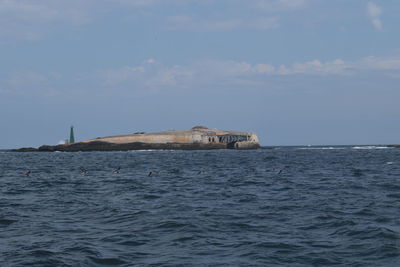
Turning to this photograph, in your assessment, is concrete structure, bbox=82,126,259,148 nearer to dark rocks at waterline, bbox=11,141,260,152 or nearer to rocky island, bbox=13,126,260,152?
rocky island, bbox=13,126,260,152

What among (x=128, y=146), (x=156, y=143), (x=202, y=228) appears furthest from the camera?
(x=156, y=143)

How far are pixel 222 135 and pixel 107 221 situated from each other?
511ft

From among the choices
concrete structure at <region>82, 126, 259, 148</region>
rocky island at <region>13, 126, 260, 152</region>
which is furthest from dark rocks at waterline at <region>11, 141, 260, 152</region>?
concrete structure at <region>82, 126, 259, 148</region>

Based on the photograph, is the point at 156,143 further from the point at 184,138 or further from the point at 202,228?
the point at 202,228

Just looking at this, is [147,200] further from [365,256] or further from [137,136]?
[137,136]

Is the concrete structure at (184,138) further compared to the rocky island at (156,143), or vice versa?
the concrete structure at (184,138)

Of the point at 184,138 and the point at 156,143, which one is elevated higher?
the point at 184,138

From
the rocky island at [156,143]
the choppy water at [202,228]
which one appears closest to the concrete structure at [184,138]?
the rocky island at [156,143]

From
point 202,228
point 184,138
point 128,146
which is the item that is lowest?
point 202,228

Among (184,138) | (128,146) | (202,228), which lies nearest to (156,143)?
(128,146)

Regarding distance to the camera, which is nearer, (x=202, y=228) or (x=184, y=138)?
(x=202, y=228)

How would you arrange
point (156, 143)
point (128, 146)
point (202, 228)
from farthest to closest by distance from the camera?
point (156, 143)
point (128, 146)
point (202, 228)

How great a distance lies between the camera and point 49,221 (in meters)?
18.6

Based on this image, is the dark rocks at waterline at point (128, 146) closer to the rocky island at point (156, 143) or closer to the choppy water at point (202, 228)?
the rocky island at point (156, 143)
